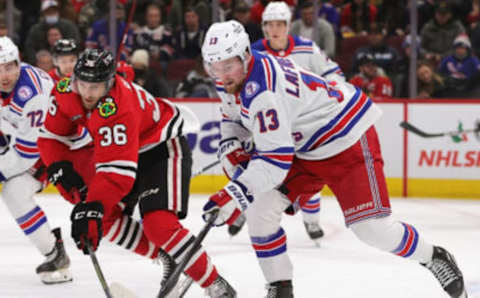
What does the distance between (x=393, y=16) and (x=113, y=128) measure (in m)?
4.29

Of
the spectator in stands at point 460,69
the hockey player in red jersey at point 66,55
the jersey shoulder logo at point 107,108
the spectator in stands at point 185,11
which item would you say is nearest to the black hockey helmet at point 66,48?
the hockey player in red jersey at point 66,55

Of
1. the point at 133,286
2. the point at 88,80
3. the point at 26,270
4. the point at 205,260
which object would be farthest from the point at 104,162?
the point at 26,270

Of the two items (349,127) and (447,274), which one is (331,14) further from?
(447,274)

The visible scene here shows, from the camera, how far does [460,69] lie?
21.7 feet

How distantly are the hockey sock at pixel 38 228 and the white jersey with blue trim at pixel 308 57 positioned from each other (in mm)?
1721

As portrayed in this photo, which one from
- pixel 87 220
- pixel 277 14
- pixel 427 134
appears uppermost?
pixel 277 14

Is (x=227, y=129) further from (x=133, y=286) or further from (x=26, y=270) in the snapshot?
(x=26, y=270)

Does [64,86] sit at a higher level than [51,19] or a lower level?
higher

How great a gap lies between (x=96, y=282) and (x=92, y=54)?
4.19ft

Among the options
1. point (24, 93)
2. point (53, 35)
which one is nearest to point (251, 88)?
point (24, 93)

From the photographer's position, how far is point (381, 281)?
3873mm

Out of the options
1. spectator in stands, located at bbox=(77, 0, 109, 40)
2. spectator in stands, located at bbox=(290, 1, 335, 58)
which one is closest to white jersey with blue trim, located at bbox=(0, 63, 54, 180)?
spectator in stands, located at bbox=(290, 1, 335, 58)

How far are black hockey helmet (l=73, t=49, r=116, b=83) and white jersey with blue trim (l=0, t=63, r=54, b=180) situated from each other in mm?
813

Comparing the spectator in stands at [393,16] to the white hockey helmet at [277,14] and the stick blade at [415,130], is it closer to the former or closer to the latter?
the stick blade at [415,130]
